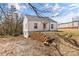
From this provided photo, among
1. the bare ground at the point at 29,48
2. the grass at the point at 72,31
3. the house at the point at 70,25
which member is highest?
the house at the point at 70,25

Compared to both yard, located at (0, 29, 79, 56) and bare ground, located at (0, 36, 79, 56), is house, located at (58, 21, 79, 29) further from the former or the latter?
bare ground, located at (0, 36, 79, 56)

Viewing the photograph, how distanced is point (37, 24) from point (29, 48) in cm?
23

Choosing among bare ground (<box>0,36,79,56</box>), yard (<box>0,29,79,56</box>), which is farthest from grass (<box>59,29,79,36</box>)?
bare ground (<box>0,36,79,56</box>)

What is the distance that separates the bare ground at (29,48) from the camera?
5.60 feet

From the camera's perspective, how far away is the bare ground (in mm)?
1707

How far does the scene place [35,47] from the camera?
1.72m

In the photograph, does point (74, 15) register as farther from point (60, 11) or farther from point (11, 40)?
point (11, 40)

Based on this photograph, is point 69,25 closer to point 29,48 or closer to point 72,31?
point 72,31

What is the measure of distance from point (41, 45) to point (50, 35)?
0.41 feet

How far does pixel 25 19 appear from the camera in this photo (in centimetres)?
172

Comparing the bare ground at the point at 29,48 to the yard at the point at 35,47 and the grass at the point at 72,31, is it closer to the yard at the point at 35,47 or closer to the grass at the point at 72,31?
the yard at the point at 35,47

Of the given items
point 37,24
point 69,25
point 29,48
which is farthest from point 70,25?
point 29,48

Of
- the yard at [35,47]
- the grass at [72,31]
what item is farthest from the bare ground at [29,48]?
the grass at [72,31]

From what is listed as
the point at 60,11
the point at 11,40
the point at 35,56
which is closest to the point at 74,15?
the point at 60,11
